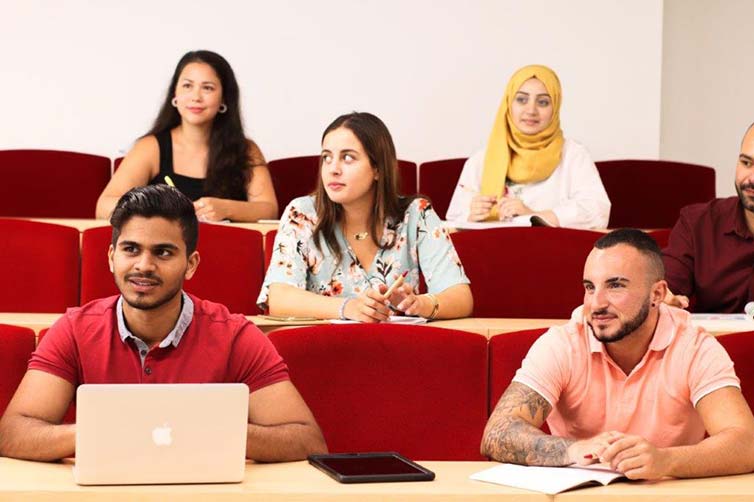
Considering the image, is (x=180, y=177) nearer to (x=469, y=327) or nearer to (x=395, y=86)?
(x=395, y=86)

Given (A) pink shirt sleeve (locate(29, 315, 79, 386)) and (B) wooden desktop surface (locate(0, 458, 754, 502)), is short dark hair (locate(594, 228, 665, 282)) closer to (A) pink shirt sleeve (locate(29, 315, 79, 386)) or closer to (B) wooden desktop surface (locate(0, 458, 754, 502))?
(B) wooden desktop surface (locate(0, 458, 754, 502))

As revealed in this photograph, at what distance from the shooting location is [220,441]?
6.17 ft

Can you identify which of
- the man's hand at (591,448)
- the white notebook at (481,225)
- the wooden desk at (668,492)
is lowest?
the wooden desk at (668,492)

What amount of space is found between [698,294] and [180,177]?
2006 millimetres

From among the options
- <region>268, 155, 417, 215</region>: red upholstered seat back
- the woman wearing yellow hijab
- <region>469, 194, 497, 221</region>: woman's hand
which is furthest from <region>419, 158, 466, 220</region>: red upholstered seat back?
<region>469, 194, 497, 221</region>: woman's hand

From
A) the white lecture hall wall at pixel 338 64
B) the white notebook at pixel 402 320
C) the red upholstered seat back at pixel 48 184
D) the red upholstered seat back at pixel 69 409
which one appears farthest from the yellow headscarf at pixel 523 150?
the red upholstered seat back at pixel 69 409

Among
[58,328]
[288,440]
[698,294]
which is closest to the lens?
[288,440]

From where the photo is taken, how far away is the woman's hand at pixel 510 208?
4375 mm

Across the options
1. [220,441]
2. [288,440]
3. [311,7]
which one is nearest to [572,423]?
[288,440]

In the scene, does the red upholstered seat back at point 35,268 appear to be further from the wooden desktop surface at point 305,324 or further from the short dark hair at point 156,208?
the short dark hair at point 156,208

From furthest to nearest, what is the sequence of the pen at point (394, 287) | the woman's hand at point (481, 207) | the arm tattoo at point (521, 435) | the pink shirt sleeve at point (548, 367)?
1. the woman's hand at point (481, 207)
2. the pen at point (394, 287)
3. the pink shirt sleeve at point (548, 367)
4. the arm tattoo at point (521, 435)

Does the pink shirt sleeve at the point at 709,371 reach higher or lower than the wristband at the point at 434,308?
lower

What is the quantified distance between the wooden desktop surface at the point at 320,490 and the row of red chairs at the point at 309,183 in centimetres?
299

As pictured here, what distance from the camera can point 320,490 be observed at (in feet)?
6.06
